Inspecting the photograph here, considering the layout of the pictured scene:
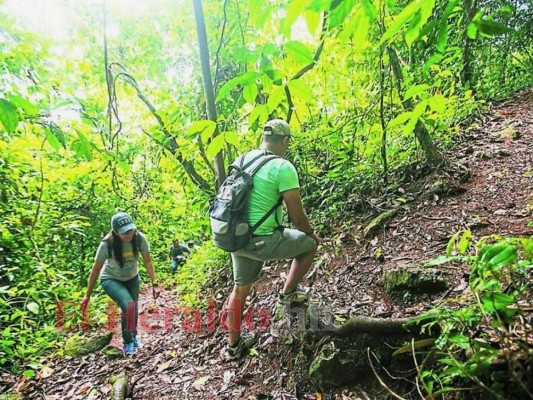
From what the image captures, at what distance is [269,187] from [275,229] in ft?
1.39

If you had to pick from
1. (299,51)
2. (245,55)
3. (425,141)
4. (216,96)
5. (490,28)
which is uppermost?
(216,96)

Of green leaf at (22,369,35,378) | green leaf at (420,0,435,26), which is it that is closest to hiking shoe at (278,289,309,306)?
green leaf at (420,0,435,26)

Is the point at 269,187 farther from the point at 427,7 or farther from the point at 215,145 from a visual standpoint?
the point at 427,7

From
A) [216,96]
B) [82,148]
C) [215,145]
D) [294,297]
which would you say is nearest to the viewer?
[82,148]

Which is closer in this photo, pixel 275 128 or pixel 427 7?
pixel 427 7

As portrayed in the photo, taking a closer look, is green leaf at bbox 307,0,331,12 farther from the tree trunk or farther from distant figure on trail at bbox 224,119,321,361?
the tree trunk

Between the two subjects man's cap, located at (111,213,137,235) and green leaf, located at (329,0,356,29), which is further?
man's cap, located at (111,213,137,235)

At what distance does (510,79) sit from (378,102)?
4687 mm

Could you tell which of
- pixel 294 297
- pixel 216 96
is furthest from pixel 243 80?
pixel 216 96

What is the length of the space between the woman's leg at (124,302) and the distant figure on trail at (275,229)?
2.10 m

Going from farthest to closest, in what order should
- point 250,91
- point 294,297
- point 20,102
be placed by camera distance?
point 294,297 → point 250,91 → point 20,102

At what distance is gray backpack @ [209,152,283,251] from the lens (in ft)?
10.3

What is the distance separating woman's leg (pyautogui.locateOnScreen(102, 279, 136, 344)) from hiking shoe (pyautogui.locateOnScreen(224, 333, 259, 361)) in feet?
6.31

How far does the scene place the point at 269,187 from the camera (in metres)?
3.19
